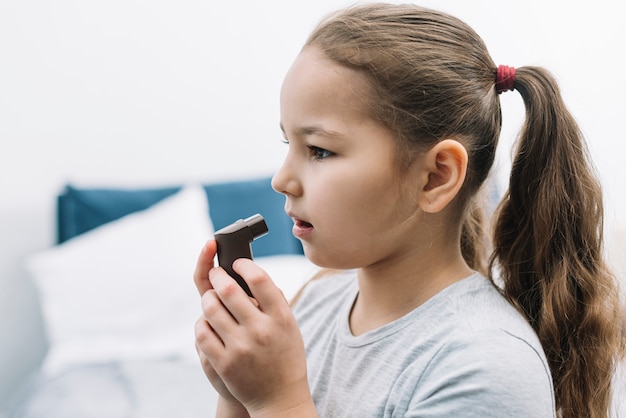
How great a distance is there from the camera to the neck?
0.86 meters

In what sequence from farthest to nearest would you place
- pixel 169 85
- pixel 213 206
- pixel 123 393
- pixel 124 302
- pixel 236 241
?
pixel 169 85 < pixel 213 206 < pixel 124 302 < pixel 123 393 < pixel 236 241

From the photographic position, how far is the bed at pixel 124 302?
1712 mm

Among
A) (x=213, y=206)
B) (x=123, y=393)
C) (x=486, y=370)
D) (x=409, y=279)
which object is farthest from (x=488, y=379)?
(x=213, y=206)

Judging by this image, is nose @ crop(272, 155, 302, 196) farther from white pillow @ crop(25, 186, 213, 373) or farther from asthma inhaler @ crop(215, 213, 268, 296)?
white pillow @ crop(25, 186, 213, 373)

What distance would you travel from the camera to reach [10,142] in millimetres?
2416

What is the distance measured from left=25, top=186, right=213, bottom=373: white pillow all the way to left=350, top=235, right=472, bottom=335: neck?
1211mm

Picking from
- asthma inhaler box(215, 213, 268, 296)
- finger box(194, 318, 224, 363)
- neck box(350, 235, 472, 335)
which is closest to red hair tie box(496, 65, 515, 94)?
neck box(350, 235, 472, 335)

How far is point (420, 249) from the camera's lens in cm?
86

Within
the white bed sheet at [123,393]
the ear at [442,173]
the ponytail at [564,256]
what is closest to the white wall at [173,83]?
the white bed sheet at [123,393]

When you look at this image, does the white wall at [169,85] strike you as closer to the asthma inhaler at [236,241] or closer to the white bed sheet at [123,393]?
the white bed sheet at [123,393]

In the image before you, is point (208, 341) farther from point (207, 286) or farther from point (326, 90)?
point (326, 90)

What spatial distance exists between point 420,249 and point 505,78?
232mm

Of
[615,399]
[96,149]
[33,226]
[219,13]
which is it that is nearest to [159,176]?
[96,149]

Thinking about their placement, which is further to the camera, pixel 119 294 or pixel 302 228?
pixel 119 294
